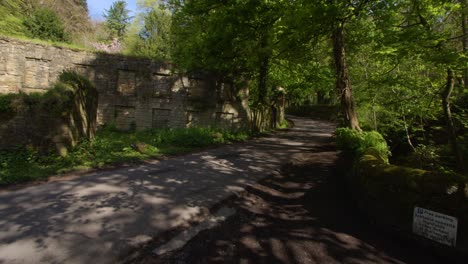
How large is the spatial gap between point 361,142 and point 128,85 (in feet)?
40.9

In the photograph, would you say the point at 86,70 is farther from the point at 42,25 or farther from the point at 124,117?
the point at 42,25

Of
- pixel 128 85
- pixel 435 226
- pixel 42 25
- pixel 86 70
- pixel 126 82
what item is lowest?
pixel 435 226

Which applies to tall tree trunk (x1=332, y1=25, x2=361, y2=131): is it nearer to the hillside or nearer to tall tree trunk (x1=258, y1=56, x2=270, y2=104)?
tall tree trunk (x1=258, y1=56, x2=270, y2=104)

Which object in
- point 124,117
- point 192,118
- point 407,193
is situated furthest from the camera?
point 192,118

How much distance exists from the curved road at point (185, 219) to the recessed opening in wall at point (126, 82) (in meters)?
8.30

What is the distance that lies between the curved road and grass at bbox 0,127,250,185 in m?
0.91

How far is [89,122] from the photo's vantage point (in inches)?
416

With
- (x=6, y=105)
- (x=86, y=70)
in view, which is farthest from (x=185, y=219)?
(x=86, y=70)

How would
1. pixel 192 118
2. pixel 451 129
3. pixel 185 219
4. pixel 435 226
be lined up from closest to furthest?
1. pixel 435 226
2. pixel 185 219
3. pixel 451 129
4. pixel 192 118

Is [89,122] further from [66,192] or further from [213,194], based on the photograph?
[213,194]

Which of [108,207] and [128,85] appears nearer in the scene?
[108,207]

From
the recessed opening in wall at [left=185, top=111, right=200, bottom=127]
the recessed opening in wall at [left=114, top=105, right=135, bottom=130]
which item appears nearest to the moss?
the recessed opening in wall at [left=185, top=111, right=200, bottom=127]

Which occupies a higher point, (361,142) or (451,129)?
(451,129)

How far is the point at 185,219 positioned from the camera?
15.8 feet
